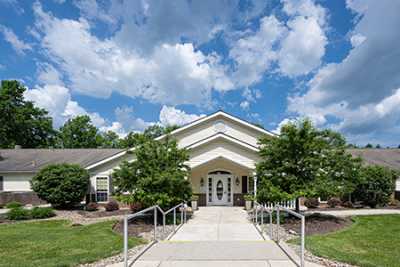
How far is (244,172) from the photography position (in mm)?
18438

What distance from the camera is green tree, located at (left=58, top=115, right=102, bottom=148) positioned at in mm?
49625

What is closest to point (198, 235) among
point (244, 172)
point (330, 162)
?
point (330, 162)

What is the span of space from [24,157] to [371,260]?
27.4 meters

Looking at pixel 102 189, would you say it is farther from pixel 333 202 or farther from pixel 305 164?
pixel 333 202

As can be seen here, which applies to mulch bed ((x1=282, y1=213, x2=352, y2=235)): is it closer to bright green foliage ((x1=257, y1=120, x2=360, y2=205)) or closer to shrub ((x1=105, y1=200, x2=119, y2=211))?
bright green foliage ((x1=257, y1=120, x2=360, y2=205))

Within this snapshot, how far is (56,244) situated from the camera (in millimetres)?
8352

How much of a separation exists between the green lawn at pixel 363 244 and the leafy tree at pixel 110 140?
47646mm

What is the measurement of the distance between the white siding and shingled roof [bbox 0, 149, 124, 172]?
1.33 ft

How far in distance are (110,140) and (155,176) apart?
4652cm

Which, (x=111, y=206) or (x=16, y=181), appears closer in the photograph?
(x=111, y=206)

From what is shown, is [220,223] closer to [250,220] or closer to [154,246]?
[250,220]

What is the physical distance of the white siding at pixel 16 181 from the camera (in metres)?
21.3

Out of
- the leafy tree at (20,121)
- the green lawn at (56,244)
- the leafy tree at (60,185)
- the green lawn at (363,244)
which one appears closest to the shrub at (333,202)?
the green lawn at (363,244)

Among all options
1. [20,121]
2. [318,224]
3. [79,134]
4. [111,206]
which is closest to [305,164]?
[318,224]
